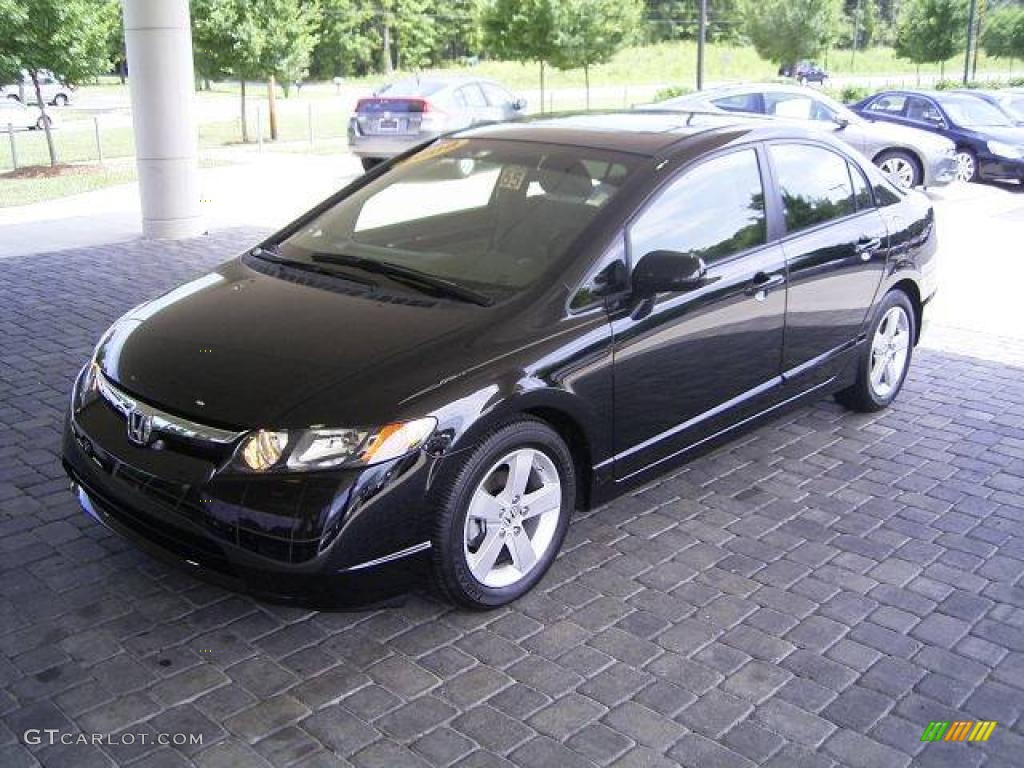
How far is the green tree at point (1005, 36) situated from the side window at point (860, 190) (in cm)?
4576

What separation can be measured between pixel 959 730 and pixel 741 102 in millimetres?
14053

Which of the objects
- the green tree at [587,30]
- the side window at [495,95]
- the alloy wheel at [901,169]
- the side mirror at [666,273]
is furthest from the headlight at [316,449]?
the green tree at [587,30]

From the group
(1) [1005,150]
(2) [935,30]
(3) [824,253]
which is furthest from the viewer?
(2) [935,30]

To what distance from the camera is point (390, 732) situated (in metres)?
3.17

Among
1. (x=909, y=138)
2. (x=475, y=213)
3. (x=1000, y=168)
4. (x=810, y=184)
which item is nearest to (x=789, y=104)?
(x=909, y=138)

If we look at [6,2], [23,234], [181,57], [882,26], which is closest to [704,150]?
[181,57]

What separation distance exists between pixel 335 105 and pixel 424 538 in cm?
3823

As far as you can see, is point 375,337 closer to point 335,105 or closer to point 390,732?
point 390,732

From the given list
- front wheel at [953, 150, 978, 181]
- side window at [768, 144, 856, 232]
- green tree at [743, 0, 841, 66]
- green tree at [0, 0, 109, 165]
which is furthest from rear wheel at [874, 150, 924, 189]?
green tree at [743, 0, 841, 66]

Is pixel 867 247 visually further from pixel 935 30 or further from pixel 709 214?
pixel 935 30

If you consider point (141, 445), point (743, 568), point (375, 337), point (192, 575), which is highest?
point (375, 337)

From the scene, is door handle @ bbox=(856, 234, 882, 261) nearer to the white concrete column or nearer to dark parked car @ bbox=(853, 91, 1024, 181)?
the white concrete column

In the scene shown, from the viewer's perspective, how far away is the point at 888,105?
18.9 metres

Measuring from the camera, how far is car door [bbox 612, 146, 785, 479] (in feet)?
14.0
